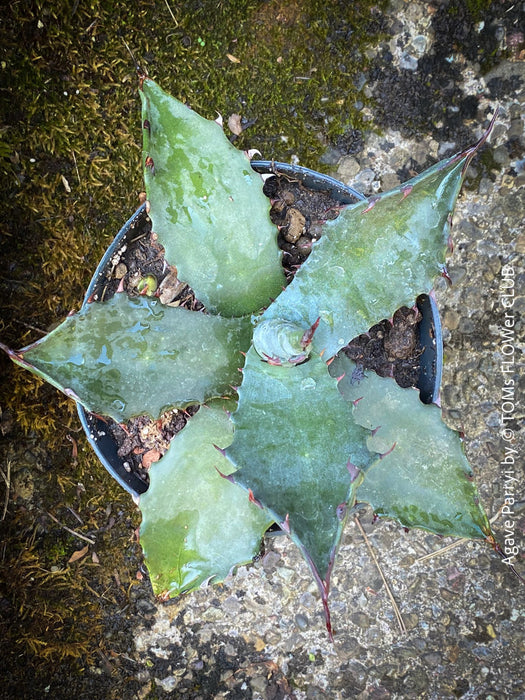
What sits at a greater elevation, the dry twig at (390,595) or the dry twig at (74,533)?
the dry twig at (74,533)

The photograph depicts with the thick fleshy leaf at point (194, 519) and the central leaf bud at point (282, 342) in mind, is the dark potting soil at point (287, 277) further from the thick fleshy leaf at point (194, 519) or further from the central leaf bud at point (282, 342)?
the central leaf bud at point (282, 342)

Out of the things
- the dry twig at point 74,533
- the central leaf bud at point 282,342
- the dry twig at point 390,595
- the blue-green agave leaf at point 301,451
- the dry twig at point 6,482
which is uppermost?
the central leaf bud at point 282,342

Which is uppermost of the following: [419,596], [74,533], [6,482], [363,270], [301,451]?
[363,270]

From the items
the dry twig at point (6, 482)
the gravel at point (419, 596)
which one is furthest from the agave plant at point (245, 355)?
the dry twig at point (6, 482)

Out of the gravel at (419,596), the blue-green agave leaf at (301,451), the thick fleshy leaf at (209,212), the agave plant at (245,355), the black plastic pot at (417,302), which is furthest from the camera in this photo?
the gravel at (419,596)

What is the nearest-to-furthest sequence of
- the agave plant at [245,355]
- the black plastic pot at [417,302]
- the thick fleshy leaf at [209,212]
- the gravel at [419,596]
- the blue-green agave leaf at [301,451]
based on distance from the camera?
the blue-green agave leaf at [301,451] → the agave plant at [245,355] → the thick fleshy leaf at [209,212] → the black plastic pot at [417,302] → the gravel at [419,596]

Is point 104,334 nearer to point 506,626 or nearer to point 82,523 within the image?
point 82,523

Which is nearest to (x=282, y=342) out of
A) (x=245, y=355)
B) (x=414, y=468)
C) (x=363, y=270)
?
(x=245, y=355)

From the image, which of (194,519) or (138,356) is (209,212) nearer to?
(138,356)
